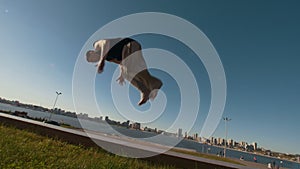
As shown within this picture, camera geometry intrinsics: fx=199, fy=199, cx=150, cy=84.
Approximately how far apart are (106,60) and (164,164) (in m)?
6.97

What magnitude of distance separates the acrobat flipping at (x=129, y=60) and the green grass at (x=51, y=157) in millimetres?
5693

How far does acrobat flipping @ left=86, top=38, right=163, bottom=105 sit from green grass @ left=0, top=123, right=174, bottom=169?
5693mm

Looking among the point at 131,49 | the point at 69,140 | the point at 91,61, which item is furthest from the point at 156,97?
the point at 69,140

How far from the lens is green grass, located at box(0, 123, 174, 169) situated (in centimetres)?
593

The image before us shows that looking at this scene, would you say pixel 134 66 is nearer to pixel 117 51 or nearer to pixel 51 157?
pixel 117 51

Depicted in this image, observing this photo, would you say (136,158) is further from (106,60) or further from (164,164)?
(106,60)

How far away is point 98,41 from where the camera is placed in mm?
1266

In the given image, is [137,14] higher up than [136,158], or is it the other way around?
[137,14]

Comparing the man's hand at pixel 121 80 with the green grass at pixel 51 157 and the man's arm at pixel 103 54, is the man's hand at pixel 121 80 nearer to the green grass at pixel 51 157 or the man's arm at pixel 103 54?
the man's arm at pixel 103 54

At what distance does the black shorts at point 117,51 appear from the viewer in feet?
3.86

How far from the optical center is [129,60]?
3.58ft

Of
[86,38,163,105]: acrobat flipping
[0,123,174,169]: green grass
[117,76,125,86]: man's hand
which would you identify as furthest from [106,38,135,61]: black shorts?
[0,123,174,169]: green grass

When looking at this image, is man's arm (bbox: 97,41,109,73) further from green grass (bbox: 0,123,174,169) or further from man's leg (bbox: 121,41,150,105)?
green grass (bbox: 0,123,174,169)

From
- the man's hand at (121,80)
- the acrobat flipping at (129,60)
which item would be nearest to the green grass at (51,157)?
the man's hand at (121,80)
